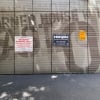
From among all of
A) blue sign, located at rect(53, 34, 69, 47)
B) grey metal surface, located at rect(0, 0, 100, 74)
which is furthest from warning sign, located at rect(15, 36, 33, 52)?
blue sign, located at rect(53, 34, 69, 47)

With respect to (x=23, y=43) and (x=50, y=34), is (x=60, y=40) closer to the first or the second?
(x=50, y=34)

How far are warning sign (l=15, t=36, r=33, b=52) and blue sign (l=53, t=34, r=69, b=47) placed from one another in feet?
3.05

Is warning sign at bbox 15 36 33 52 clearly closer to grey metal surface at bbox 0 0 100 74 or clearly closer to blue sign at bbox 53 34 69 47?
grey metal surface at bbox 0 0 100 74

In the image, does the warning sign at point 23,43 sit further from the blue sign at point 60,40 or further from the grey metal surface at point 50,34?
the blue sign at point 60,40

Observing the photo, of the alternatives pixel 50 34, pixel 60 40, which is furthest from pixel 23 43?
pixel 60 40

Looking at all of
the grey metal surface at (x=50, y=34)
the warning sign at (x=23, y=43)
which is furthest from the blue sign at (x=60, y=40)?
the warning sign at (x=23, y=43)

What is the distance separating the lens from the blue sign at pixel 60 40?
498 inches

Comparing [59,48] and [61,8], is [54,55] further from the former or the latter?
[61,8]

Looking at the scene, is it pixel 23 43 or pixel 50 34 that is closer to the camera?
pixel 50 34

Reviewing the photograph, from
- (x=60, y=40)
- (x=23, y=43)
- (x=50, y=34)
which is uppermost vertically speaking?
(x=50, y=34)

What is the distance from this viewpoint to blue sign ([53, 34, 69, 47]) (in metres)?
12.6

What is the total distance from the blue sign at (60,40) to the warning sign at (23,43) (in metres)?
0.93

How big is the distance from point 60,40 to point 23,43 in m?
1.45

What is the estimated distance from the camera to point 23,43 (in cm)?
1274
